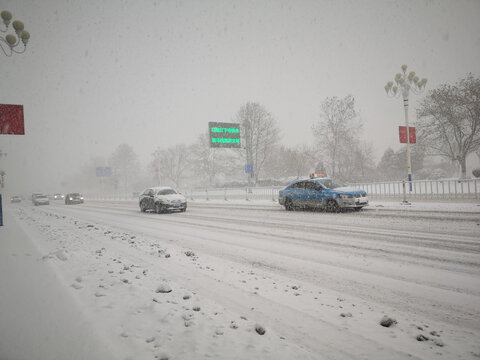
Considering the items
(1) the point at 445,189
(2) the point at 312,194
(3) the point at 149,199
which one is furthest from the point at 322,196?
(3) the point at 149,199

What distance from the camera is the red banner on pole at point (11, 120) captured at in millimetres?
10500

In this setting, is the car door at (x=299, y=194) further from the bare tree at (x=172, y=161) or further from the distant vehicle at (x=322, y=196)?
the bare tree at (x=172, y=161)

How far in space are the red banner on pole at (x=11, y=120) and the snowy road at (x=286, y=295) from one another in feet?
23.4

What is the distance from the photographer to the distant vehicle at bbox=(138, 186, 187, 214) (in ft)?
51.7

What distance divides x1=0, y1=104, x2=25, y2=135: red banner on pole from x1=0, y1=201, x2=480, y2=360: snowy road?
7.13 meters

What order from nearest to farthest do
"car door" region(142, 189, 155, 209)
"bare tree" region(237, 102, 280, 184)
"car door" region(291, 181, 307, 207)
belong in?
"car door" region(291, 181, 307, 207) → "car door" region(142, 189, 155, 209) → "bare tree" region(237, 102, 280, 184)

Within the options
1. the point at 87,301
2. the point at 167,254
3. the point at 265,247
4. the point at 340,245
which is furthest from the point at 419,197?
the point at 87,301

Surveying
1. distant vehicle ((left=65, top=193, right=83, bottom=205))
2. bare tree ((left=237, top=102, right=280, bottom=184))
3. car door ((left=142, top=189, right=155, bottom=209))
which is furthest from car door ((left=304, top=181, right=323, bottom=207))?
distant vehicle ((left=65, top=193, right=83, bottom=205))

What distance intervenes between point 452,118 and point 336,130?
1225 cm

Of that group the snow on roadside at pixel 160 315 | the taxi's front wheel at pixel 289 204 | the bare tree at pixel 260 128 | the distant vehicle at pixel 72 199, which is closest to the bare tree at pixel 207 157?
the bare tree at pixel 260 128

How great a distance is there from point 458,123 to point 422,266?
30.4 meters

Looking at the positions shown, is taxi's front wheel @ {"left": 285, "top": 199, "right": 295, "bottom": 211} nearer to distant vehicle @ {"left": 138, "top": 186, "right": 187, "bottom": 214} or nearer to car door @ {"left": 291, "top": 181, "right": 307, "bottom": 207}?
car door @ {"left": 291, "top": 181, "right": 307, "bottom": 207}

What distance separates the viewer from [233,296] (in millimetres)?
3320

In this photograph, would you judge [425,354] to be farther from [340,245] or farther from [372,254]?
[340,245]
